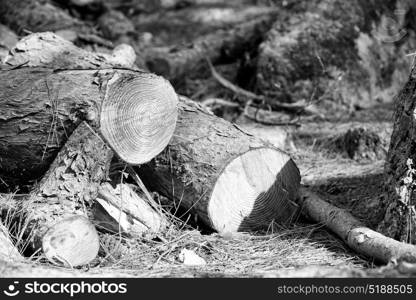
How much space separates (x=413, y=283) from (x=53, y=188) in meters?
2.01

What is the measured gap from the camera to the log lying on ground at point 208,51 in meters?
6.91

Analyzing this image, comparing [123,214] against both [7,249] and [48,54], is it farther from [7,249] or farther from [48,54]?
[48,54]

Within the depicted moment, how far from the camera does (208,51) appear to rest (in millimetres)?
7355

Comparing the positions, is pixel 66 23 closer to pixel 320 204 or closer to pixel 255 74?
pixel 255 74

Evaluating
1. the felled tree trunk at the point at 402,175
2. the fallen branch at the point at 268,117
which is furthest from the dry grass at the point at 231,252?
the fallen branch at the point at 268,117

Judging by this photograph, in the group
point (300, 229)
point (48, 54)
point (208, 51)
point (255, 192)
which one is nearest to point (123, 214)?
point (255, 192)

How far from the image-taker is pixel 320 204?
436cm

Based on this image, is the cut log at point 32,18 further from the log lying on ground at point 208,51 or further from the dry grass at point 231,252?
the dry grass at point 231,252

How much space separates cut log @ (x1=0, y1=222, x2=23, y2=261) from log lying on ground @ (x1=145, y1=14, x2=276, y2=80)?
340 centimetres

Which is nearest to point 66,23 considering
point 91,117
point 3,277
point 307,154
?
point 307,154
